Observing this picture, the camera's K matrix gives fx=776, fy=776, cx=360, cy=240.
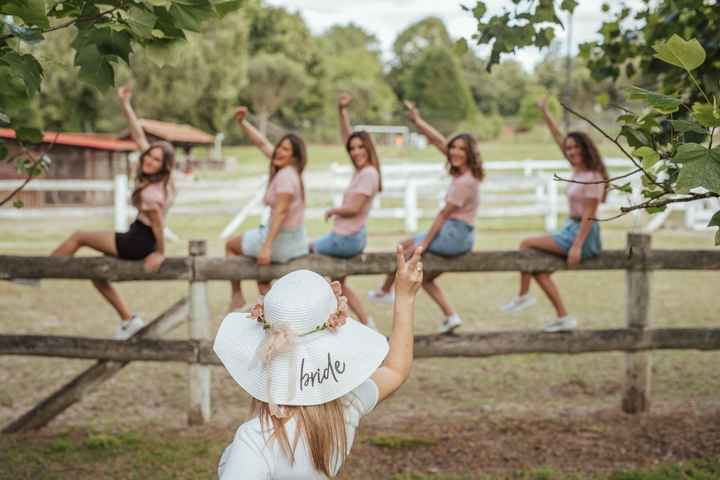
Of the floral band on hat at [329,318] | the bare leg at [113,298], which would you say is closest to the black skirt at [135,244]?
the bare leg at [113,298]

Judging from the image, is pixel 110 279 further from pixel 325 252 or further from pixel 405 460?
pixel 405 460

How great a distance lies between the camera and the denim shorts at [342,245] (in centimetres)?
526

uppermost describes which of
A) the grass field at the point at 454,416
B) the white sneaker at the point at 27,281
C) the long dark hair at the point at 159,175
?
the long dark hair at the point at 159,175

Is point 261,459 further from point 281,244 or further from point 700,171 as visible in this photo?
point 281,244

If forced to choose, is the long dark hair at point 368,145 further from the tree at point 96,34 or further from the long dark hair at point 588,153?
the tree at point 96,34

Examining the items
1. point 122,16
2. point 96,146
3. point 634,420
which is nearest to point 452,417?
point 634,420

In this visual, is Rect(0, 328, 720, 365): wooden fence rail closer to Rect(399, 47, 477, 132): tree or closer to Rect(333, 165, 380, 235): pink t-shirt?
Rect(333, 165, 380, 235): pink t-shirt

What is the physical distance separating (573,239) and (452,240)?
2.61 feet

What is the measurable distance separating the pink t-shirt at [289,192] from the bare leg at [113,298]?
3.93ft

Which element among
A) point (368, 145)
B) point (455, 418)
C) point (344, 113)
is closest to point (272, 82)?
point (344, 113)

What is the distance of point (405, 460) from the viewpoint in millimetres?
4445

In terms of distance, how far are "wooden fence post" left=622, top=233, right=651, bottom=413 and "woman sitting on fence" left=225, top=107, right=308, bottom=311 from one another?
215 cm

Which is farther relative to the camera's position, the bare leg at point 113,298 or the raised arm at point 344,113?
the raised arm at point 344,113

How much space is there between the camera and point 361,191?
5469 mm
